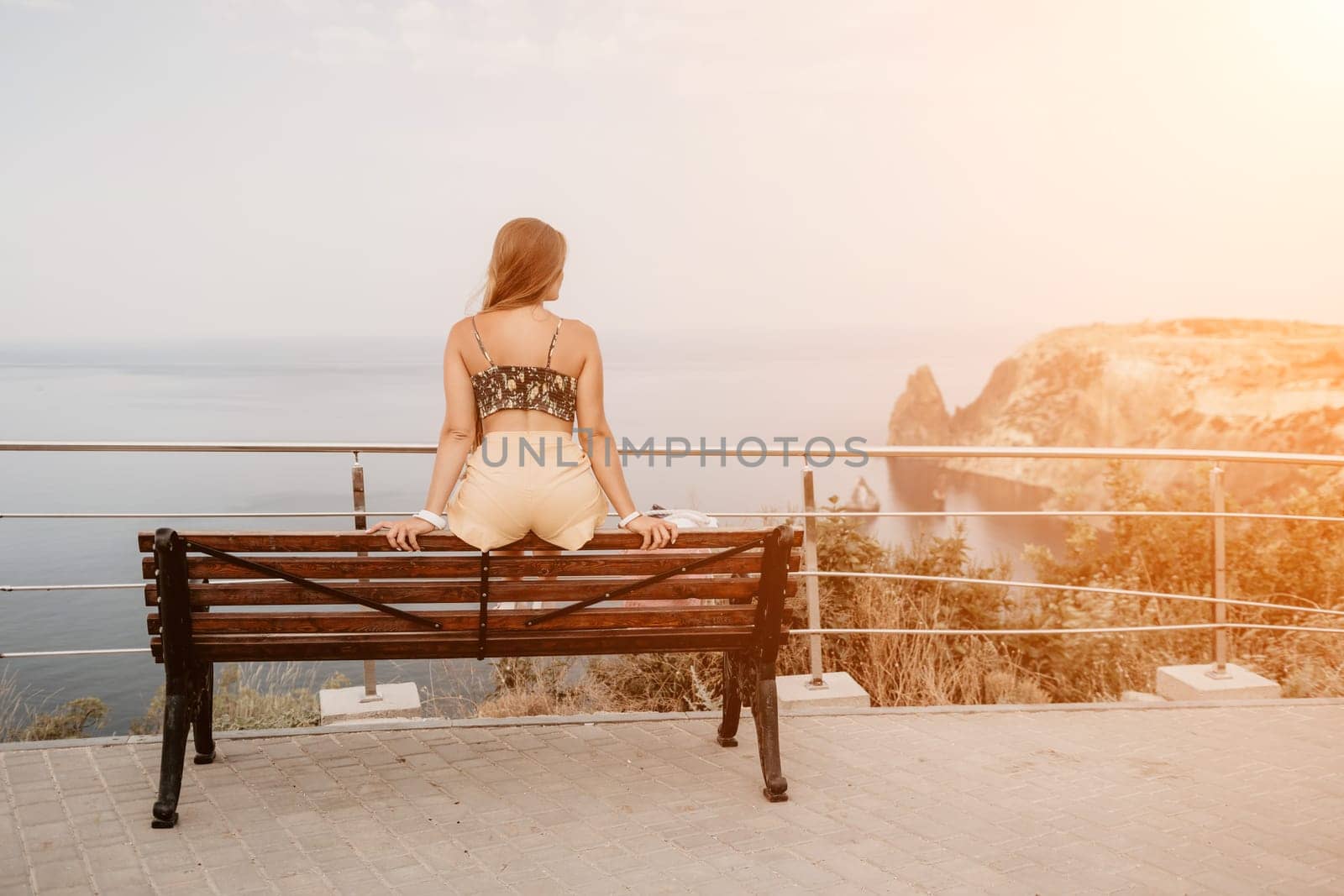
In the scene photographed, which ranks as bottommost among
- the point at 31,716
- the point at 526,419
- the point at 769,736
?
the point at 31,716

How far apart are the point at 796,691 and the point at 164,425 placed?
2356cm

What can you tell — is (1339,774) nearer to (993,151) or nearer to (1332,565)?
(1332,565)

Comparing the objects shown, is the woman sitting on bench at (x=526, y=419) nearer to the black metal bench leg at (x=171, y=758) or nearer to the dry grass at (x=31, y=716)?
the black metal bench leg at (x=171, y=758)

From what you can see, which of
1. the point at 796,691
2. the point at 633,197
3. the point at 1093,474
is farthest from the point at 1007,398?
the point at 796,691

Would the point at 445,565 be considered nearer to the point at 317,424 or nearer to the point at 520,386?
the point at 520,386

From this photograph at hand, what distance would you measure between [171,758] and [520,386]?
1561mm

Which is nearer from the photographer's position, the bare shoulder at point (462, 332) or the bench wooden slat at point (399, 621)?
the bench wooden slat at point (399, 621)

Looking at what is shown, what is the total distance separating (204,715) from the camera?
3.80 m

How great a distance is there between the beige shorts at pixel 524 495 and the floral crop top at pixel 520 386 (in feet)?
0.27

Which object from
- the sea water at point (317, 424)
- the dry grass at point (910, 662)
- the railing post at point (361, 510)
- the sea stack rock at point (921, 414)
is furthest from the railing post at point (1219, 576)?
the sea stack rock at point (921, 414)

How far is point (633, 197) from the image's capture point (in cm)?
3175

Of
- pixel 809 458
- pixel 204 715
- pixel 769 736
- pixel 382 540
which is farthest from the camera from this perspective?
pixel 809 458

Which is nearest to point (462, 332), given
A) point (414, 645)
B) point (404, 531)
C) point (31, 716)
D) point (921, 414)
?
point (404, 531)

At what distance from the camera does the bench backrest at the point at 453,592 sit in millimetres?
3299
